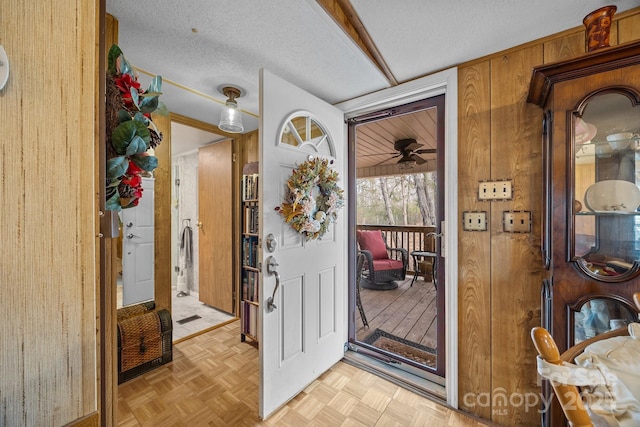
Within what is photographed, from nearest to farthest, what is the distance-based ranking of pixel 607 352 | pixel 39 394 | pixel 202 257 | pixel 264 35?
1. pixel 39 394
2. pixel 607 352
3. pixel 264 35
4. pixel 202 257

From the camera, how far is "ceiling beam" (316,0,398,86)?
1.11 m

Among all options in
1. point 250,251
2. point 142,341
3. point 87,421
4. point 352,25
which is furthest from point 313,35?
point 142,341

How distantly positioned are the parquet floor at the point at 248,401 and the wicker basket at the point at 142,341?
72 millimetres

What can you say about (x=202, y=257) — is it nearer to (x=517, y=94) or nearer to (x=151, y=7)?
(x=151, y=7)

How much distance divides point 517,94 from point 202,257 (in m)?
3.40

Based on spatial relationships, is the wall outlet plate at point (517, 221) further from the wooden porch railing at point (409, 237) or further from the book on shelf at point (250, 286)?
the wooden porch railing at point (409, 237)

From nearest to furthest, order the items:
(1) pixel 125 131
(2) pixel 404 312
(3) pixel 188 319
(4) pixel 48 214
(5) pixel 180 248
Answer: (4) pixel 48 214 < (1) pixel 125 131 < (3) pixel 188 319 < (2) pixel 404 312 < (5) pixel 180 248

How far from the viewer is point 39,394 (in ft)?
1.51

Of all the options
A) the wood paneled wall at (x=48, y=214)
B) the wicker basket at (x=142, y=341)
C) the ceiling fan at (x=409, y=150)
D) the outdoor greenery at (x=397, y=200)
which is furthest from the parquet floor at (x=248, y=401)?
the outdoor greenery at (x=397, y=200)

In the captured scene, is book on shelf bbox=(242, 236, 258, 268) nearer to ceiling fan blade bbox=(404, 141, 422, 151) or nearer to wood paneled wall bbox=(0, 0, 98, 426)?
wood paneled wall bbox=(0, 0, 98, 426)

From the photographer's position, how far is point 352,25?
4.08 ft

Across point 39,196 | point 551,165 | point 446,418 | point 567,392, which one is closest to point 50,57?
point 39,196

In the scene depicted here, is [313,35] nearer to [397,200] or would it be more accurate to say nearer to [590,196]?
[590,196]

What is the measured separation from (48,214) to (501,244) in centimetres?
187
